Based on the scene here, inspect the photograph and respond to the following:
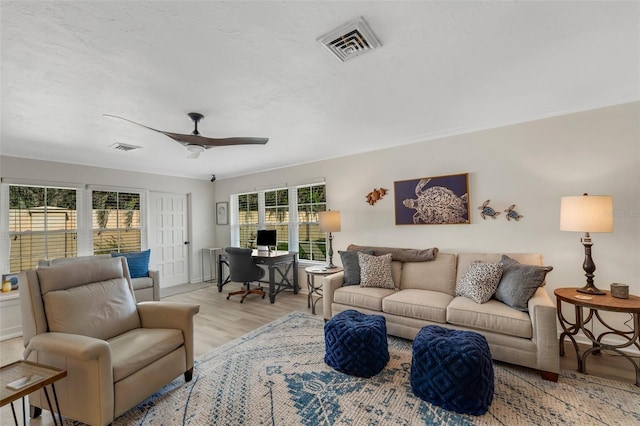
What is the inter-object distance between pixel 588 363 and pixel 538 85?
7.97 feet

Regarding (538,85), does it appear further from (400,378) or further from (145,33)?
(145,33)

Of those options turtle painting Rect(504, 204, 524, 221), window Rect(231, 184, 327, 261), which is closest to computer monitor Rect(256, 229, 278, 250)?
window Rect(231, 184, 327, 261)

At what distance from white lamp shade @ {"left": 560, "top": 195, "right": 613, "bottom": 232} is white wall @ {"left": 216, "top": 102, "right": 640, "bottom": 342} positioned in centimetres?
51

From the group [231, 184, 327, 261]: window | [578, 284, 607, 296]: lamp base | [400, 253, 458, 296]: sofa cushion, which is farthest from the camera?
[231, 184, 327, 261]: window

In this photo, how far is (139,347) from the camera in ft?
6.47

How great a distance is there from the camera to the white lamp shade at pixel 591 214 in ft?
7.65

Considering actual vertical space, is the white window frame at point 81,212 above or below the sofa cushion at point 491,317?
above

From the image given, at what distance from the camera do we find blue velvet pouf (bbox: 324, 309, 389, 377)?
2.31 metres

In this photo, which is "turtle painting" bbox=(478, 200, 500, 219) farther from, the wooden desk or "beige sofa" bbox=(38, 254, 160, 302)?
"beige sofa" bbox=(38, 254, 160, 302)

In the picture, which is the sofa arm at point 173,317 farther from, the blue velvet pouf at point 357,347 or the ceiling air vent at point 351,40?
the ceiling air vent at point 351,40

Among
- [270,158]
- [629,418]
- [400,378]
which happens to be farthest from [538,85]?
[270,158]

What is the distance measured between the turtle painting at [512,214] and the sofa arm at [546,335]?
114cm

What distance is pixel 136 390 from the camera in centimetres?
187

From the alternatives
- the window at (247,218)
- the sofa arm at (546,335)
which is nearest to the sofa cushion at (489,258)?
the sofa arm at (546,335)
